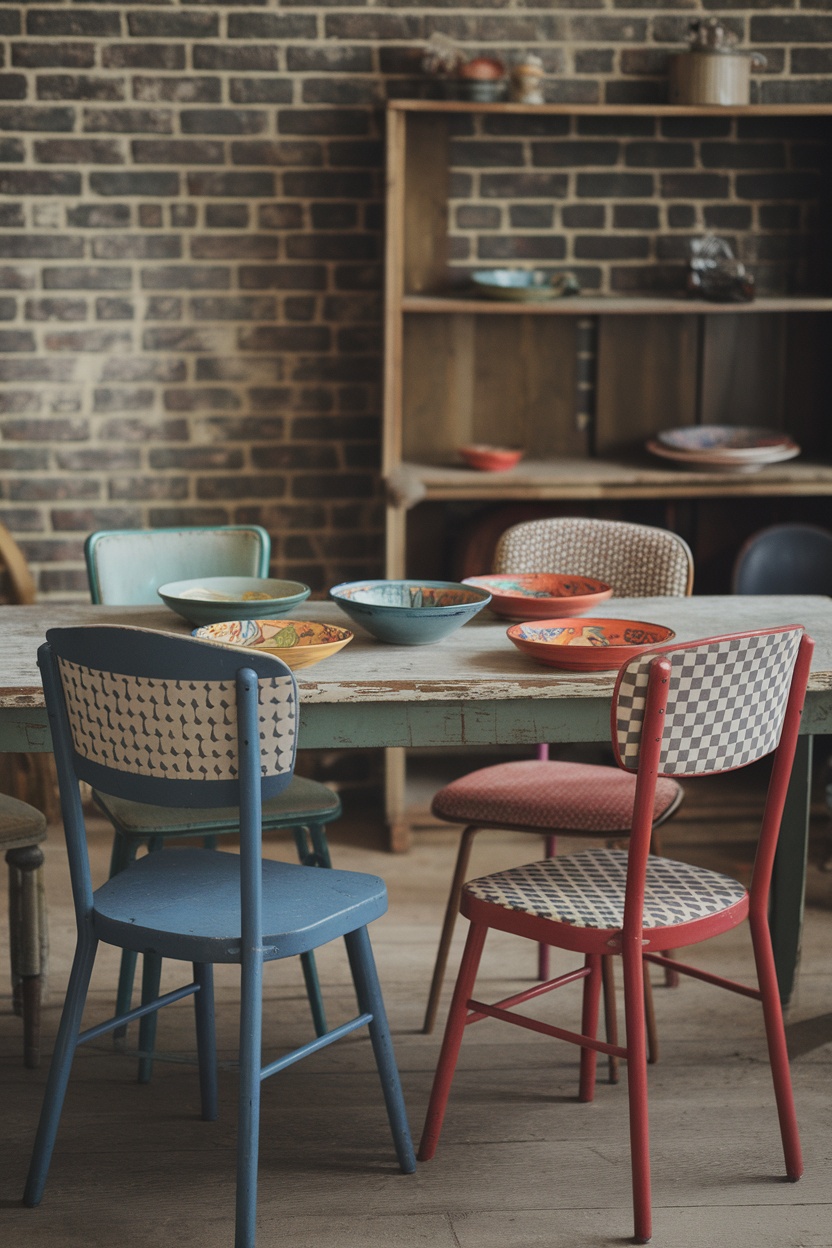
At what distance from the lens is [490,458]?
3.79 m

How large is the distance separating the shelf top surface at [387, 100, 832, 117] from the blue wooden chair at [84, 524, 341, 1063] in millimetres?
1306

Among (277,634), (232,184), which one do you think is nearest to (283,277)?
(232,184)

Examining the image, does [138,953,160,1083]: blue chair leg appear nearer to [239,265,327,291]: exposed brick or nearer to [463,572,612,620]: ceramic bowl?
[463,572,612,620]: ceramic bowl

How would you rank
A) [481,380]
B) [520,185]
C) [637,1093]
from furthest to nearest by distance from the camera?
[481,380], [520,185], [637,1093]

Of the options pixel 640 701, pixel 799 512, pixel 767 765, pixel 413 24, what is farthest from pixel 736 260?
pixel 640 701

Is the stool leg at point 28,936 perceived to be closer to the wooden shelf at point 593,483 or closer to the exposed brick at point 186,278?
the wooden shelf at point 593,483

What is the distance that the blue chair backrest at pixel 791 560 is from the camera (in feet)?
13.0

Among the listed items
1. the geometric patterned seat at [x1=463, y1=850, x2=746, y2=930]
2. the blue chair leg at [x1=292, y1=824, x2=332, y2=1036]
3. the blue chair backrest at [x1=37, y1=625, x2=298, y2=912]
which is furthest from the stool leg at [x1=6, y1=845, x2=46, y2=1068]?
the geometric patterned seat at [x1=463, y1=850, x2=746, y2=930]

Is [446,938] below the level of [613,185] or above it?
below

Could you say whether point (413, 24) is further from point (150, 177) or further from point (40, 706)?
point (40, 706)

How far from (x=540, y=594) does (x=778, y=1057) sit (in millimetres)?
930

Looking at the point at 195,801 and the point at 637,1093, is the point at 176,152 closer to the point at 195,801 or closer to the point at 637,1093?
the point at 195,801

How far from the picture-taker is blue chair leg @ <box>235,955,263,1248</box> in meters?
1.95

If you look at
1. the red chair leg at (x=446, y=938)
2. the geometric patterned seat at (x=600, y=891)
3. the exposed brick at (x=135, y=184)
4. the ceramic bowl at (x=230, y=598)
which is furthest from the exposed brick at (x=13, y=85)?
the geometric patterned seat at (x=600, y=891)
